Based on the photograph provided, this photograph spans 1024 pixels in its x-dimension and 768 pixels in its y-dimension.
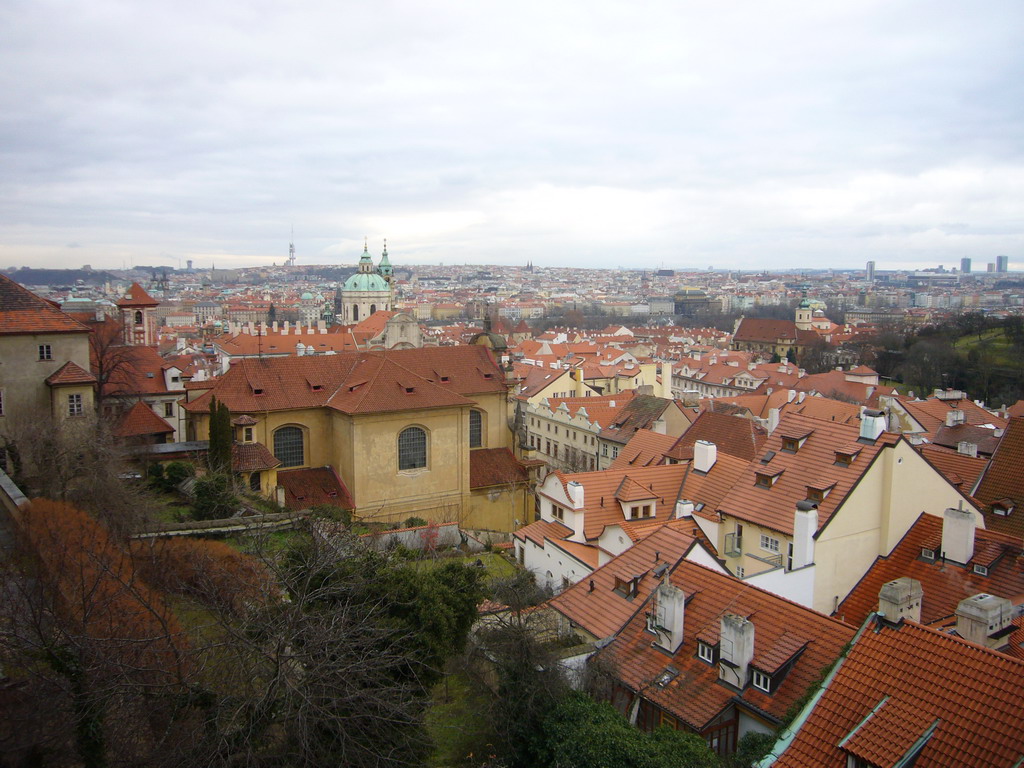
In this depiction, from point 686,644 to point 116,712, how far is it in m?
9.93

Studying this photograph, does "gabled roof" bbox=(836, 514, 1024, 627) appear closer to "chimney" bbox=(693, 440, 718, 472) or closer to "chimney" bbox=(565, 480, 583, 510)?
"chimney" bbox=(693, 440, 718, 472)

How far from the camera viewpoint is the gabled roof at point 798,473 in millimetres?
19859

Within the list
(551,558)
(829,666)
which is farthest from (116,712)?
(551,558)

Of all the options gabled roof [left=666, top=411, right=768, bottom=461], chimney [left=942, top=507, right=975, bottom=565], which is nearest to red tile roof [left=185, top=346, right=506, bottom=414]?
gabled roof [left=666, top=411, right=768, bottom=461]

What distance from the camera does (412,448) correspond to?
32.9m

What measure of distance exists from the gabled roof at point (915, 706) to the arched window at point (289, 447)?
1016 inches

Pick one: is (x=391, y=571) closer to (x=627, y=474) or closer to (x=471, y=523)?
(x=627, y=474)

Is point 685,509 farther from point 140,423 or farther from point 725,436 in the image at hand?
point 140,423

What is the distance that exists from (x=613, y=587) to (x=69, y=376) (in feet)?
72.3

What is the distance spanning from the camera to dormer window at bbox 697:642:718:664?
1423 cm

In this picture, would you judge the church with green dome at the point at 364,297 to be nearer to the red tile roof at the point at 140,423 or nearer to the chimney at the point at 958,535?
the red tile roof at the point at 140,423

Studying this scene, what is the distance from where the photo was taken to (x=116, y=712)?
10633mm

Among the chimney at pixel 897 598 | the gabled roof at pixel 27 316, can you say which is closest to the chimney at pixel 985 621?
the chimney at pixel 897 598

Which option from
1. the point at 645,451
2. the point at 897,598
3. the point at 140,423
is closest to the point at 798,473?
the point at 897,598
